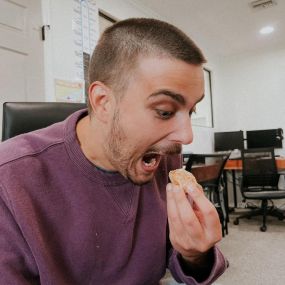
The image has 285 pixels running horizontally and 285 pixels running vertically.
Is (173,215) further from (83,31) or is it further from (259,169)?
(259,169)

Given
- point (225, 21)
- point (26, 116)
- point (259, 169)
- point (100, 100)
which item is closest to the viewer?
point (100, 100)

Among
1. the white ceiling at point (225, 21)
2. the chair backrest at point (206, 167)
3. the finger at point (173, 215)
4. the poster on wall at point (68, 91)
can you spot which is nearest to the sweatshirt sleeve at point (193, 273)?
the finger at point (173, 215)

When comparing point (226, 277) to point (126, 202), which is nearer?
point (126, 202)

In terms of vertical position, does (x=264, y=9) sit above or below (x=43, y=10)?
above

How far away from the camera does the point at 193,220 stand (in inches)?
28.8

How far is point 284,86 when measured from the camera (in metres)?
5.38

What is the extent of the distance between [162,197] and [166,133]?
25 cm

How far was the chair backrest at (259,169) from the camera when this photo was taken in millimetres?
3979

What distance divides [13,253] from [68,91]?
232cm

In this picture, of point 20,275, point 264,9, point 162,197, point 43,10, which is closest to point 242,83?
point 264,9

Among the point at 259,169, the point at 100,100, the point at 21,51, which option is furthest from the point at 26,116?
the point at 259,169

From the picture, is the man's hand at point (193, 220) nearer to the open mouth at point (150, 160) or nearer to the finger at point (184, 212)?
the finger at point (184, 212)

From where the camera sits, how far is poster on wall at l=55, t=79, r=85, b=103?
2695 millimetres

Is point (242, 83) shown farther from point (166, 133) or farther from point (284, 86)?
point (166, 133)
